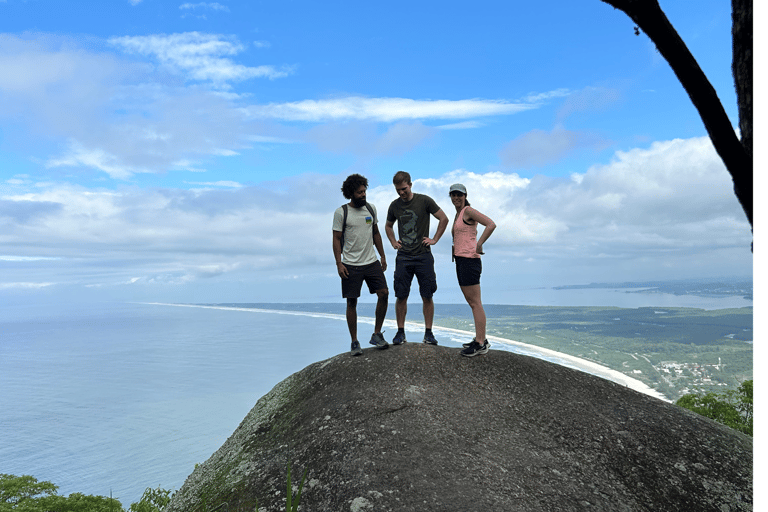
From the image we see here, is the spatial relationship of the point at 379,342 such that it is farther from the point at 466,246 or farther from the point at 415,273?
the point at 466,246

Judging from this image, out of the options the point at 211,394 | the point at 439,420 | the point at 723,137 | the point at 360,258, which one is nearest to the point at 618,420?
the point at 439,420

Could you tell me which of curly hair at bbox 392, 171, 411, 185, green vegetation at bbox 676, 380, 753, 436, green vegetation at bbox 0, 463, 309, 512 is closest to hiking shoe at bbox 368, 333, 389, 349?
curly hair at bbox 392, 171, 411, 185

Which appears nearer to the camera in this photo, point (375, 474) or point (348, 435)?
point (375, 474)

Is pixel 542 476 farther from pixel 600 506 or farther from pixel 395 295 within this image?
pixel 395 295

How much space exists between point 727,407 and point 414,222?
20028 millimetres

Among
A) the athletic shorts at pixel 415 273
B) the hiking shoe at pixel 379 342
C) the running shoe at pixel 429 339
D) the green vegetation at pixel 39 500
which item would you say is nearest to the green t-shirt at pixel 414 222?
the athletic shorts at pixel 415 273

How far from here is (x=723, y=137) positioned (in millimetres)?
4160

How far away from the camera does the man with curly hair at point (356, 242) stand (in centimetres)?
949

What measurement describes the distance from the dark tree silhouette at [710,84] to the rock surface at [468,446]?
4.67 meters

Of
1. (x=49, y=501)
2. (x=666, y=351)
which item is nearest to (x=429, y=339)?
(x=49, y=501)

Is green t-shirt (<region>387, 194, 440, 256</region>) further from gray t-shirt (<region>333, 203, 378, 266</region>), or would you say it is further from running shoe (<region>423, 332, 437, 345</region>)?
running shoe (<region>423, 332, 437, 345</region>)

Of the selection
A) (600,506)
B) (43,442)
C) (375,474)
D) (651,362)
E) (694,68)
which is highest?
(694,68)

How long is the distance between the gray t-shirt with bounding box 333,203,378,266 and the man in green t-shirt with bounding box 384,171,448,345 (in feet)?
1.70

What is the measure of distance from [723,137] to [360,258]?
636 cm
